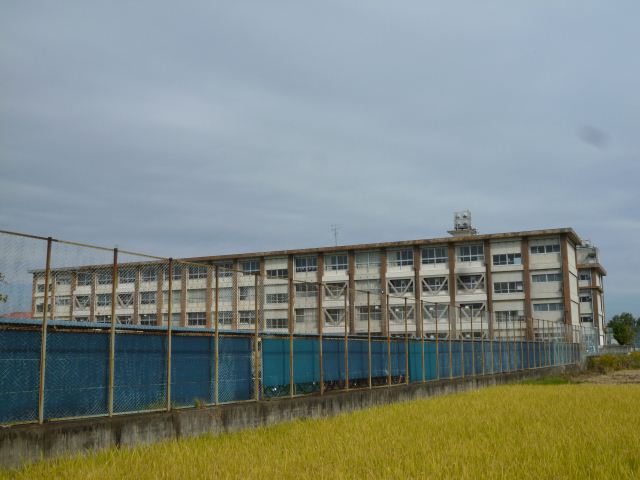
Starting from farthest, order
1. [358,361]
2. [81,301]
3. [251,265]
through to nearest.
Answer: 1. [251,265]
2. [358,361]
3. [81,301]

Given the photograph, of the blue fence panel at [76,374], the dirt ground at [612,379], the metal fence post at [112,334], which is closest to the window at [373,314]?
the dirt ground at [612,379]

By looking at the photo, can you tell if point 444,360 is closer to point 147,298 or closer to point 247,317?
point 247,317

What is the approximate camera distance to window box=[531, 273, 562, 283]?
74.8 metres

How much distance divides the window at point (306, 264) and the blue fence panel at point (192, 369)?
67.1 m

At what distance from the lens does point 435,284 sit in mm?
79625

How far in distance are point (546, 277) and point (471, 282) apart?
749 centimetres

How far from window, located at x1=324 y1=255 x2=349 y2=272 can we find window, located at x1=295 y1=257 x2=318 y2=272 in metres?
1.32

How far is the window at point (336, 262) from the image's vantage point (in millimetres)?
83375

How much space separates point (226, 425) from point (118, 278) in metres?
4.61

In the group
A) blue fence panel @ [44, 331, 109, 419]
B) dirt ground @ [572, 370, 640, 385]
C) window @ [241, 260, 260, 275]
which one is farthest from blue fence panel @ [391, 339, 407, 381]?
window @ [241, 260, 260, 275]

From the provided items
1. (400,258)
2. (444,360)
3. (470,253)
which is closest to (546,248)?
(470,253)

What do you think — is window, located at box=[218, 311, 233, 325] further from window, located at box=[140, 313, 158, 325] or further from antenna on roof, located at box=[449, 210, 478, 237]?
antenna on roof, located at box=[449, 210, 478, 237]

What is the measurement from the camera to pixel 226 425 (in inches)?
662

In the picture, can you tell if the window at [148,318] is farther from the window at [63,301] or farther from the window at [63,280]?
the window at [63,280]
